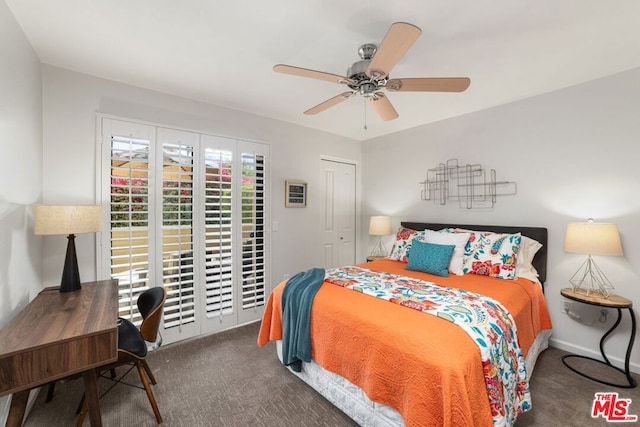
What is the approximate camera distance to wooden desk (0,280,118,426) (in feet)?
3.94

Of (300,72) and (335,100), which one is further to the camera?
(335,100)

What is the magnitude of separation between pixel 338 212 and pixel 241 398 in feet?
9.41

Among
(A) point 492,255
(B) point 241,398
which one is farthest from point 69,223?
(A) point 492,255

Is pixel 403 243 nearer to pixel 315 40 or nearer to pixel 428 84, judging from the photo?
pixel 428 84

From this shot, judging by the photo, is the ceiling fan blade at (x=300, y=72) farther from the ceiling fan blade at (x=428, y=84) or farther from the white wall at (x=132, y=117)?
the white wall at (x=132, y=117)

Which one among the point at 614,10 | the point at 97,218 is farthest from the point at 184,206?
the point at 614,10

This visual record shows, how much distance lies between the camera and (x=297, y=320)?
84.3 inches

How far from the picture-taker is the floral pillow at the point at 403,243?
3.31 m

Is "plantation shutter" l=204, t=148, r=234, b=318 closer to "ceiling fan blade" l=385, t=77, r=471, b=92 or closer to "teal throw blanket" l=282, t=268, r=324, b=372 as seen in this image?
"teal throw blanket" l=282, t=268, r=324, b=372

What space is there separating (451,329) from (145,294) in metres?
2.27

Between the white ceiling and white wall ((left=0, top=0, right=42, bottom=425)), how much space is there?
0.71ft

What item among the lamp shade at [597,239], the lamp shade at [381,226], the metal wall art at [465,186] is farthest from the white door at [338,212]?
the lamp shade at [597,239]

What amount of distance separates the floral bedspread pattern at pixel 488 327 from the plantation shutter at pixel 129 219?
A: 6.35 feet

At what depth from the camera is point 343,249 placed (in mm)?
4500
